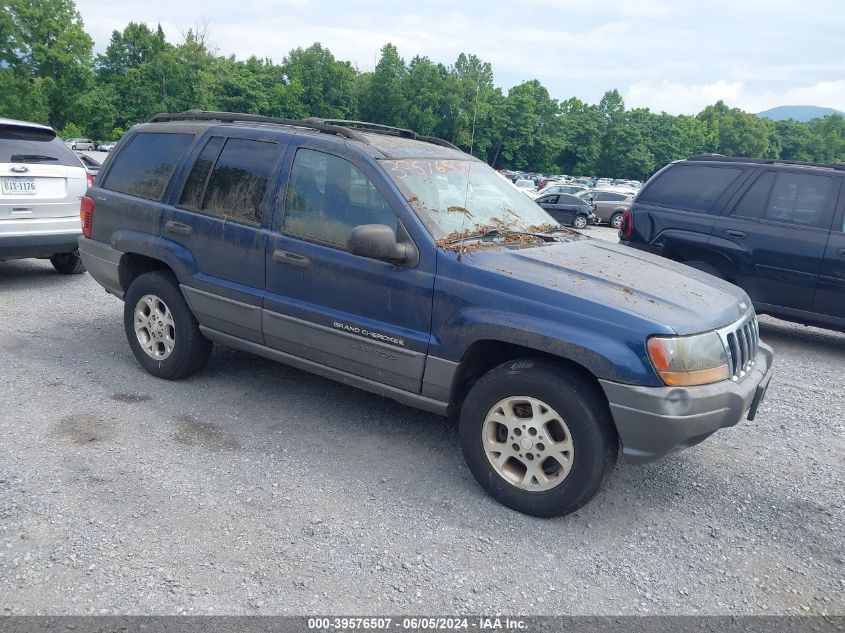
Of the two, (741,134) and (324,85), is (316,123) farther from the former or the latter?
(741,134)

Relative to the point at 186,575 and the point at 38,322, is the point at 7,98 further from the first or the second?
the point at 186,575

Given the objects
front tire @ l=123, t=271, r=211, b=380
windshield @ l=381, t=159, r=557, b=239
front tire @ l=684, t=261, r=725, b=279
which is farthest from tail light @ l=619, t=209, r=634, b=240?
front tire @ l=123, t=271, r=211, b=380

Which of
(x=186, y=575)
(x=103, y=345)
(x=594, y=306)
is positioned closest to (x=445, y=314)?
(x=594, y=306)

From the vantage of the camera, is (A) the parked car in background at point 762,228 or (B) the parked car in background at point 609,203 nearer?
(A) the parked car in background at point 762,228

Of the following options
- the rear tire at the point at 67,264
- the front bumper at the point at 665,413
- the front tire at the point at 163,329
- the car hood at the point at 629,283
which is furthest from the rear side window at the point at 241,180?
the rear tire at the point at 67,264

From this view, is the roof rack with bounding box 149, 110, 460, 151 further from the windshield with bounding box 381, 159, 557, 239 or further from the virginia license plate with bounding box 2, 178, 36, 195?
the virginia license plate with bounding box 2, 178, 36, 195

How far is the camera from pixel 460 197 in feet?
13.9

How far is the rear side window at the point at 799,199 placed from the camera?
7.06 meters

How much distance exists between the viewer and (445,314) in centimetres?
365

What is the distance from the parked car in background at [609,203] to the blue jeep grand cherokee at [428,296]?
76.2ft

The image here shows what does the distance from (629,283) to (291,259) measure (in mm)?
1989

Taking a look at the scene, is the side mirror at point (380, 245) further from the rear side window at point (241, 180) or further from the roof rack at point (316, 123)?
the rear side window at point (241, 180)

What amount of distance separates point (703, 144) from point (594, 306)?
127234 mm

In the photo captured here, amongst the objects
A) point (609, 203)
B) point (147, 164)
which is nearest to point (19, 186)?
point (147, 164)
